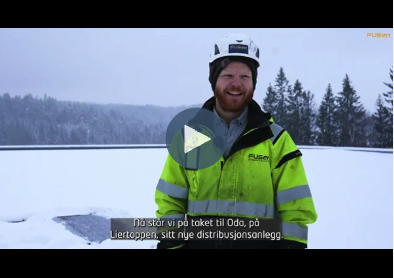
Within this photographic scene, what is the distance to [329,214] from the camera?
5.96 meters

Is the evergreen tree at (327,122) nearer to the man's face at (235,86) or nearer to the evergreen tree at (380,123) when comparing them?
the evergreen tree at (380,123)

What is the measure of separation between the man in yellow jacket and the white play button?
144mm

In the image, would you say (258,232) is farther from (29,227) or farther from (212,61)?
(29,227)

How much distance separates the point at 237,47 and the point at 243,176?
82 centimetres

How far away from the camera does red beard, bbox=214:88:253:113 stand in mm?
2066

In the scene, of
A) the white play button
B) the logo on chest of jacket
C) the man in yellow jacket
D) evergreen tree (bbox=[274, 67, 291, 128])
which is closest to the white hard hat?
the man in yellow jacket

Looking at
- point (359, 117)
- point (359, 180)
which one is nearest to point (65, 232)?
point (359, 180)

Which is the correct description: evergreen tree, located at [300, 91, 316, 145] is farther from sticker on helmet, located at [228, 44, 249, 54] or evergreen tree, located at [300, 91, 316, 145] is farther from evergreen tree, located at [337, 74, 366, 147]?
sticker on helmet, located at [228, 44, 249, 54]

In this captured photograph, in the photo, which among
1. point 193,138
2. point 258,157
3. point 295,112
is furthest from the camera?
point 295,112

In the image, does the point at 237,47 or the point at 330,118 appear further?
the point at 330,118

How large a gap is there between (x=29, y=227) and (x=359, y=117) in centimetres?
3687

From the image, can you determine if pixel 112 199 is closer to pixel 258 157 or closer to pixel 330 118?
pixel 258 157

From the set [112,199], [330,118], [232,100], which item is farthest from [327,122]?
[232,100]

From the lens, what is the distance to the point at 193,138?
7.00ft
